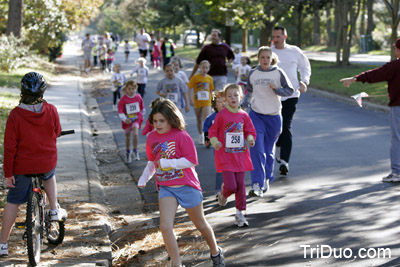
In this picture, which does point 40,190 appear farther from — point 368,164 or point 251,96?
point 368,164

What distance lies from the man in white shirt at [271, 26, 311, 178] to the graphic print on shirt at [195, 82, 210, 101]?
2729 mm

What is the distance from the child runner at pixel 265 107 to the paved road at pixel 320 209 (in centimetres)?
31

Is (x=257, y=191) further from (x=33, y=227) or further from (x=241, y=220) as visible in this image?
(x=33, y=227)

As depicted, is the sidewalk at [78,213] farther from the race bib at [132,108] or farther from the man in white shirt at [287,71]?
the man in white shirt at [287,71]

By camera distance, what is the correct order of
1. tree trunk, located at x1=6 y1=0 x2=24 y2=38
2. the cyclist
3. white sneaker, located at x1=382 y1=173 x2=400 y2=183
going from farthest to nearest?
tree trunk, located at x1=6 y1=0 x2=24 y2=38 < white sneaker, located at x1=382 y1=173 x2=400 y2=183 < the cyclist

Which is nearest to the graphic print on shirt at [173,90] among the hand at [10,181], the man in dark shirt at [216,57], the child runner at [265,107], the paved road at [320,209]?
the paved road at [320,209]

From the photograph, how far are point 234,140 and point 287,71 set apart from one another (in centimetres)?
279

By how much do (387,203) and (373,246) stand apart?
1805 mm

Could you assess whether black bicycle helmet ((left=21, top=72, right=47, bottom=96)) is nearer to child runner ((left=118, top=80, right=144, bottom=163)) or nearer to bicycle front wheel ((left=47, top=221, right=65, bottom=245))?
bicycle front wheel ((left=47, top=221, right=65, bottom=245))

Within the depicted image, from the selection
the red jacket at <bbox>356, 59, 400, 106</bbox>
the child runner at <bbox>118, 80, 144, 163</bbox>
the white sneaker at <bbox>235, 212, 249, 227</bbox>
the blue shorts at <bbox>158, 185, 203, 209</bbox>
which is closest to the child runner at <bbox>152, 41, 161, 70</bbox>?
the child runner at <bbox>118, 80, 144, 163</bbox>

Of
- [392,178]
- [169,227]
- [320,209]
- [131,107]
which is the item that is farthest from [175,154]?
[131,107]

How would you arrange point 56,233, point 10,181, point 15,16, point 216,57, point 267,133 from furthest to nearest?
point 15,16
point 216,57
point 267,133
point 56,233
point 10,181

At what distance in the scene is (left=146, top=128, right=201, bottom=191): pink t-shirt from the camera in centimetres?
573

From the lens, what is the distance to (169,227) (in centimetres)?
555
